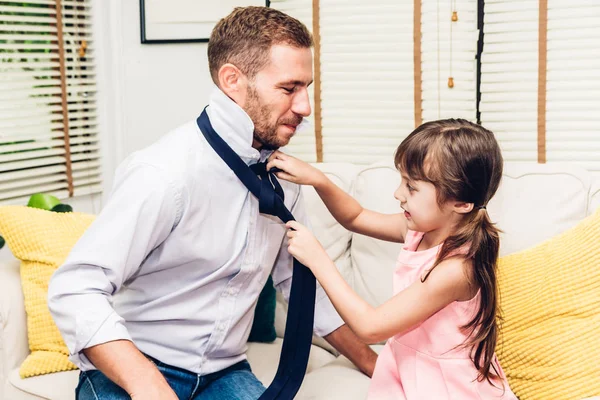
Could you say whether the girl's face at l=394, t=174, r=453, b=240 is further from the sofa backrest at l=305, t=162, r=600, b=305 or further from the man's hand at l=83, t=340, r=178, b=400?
the man's hand at l=83, t=340, r=178, b=400

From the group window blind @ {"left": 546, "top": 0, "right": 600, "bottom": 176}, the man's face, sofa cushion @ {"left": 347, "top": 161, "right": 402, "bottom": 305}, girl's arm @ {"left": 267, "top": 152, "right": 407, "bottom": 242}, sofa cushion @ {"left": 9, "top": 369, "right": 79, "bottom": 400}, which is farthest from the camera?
window blind @ {"left": 546, "top": 0, "right": 600, "bottom": 176}

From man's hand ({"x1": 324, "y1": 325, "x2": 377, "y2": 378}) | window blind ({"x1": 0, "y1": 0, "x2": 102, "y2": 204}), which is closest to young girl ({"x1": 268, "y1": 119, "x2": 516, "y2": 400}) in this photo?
man's hand ({"x1": 324, "y1": 325, "x2": 377, "y2": 378})

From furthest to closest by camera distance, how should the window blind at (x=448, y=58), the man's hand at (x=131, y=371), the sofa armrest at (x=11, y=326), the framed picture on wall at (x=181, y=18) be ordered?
the framed picture on wall at (x=181, y=18) < the window blind at (x=448, y=58) < the sofa armrest at (x=11, y=326) < the man's hand at (x=131, y=371)

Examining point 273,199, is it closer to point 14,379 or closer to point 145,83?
point 14,379

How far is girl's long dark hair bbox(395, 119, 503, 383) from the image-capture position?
1.55 metres

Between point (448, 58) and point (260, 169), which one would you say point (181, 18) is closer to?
point (448, 58)

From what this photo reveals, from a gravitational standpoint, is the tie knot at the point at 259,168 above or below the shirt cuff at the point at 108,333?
above

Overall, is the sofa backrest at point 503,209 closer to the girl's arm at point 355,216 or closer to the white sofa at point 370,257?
the white sofa at point 370,257

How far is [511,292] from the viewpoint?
1.77 m

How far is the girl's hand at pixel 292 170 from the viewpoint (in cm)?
174

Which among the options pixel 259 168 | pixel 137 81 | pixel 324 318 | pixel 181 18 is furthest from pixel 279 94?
pixel 137 81

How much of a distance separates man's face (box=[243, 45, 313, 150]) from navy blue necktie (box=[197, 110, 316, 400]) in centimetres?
10

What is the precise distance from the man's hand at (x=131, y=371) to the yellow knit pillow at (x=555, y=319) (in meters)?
0.83

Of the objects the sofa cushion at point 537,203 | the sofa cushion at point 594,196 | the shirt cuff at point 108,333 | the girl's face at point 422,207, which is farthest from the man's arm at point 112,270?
the sofa cushion at point 594,196
